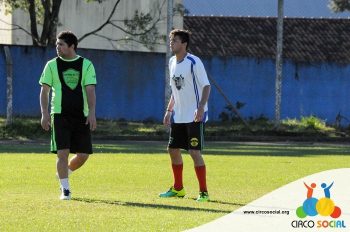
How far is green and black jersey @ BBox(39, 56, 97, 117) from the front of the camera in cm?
1423

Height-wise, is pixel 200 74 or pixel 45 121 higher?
pixel 200 74

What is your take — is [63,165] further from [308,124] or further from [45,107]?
[308,124]

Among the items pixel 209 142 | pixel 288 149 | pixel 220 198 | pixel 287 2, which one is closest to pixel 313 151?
pixel 288 149

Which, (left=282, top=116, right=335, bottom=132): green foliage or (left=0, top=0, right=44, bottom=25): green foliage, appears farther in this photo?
(left=0, top=0, right=44, bottom=25): green foliage

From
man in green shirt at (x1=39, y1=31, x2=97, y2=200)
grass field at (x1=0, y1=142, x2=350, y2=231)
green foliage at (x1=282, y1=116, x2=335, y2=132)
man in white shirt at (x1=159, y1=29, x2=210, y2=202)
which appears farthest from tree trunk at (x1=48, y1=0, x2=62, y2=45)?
man in green shirt at (x1=39, y1=31, x2=97, y2=200)

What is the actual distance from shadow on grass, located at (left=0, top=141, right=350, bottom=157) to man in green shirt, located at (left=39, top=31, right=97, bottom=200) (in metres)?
9.42

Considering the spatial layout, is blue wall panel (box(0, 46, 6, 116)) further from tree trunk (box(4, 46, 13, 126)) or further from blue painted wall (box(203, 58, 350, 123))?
blue painted wall (box(203, 58, 350, 123))

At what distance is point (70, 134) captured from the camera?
14.4 metres

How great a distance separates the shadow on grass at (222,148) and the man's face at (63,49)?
380 inches

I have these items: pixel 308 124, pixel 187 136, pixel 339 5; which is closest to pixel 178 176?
pixel 187 136

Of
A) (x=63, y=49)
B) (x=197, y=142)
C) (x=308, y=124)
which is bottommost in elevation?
(x=308, y=124)

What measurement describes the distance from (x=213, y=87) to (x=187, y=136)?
19682mm

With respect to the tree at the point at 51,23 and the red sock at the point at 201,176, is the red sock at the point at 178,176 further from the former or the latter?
the tree at the point at 51,23

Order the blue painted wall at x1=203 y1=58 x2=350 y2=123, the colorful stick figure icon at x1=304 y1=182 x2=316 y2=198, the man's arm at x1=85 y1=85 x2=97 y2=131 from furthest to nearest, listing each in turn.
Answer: the blue painted wall at x1=203 y1=58 x2=350 y2=123
the man's arm at x1=85 y1=85 x2=97 y2=131
the colorful stick figure icon at x1=304 y1=182 x2=316 y2=198
